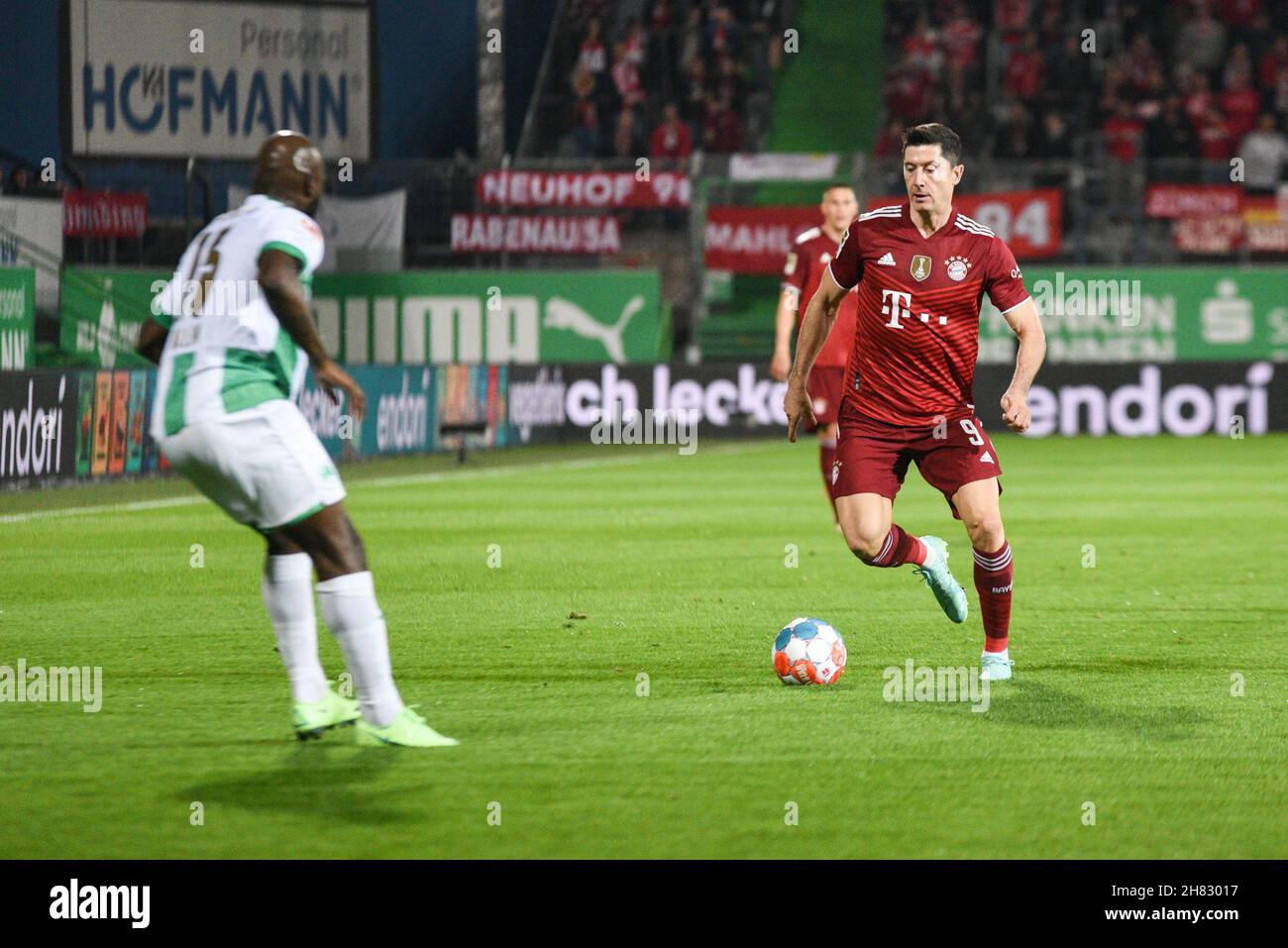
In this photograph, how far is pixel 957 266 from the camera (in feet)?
25.9

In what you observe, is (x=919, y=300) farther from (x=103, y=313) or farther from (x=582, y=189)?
(x=582, y=189)

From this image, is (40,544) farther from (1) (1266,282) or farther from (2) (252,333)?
(1) (1266,282)

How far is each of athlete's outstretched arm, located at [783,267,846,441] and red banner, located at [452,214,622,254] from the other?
1866 cm

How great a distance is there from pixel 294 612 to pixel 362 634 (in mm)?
390

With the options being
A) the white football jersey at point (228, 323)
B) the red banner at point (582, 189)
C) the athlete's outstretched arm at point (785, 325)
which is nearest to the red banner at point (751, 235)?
the red banner at point (582, 189)

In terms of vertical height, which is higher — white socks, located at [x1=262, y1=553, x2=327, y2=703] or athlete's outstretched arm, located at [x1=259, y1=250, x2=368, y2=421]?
athlete's outstretched arm, located at [x1=259, y1=250, x2=368, y2=421]

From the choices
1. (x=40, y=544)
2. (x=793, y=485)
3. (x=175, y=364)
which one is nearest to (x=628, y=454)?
(x=793, y=485)

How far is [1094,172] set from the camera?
90.8 ft

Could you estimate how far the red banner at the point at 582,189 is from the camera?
2644cm

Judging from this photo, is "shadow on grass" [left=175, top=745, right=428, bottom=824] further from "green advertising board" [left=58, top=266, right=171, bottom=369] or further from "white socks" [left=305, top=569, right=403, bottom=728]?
"green advertising board" [left=58, top=266, right=171, bottom=369]

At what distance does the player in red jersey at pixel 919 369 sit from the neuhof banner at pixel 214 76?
18007 mm

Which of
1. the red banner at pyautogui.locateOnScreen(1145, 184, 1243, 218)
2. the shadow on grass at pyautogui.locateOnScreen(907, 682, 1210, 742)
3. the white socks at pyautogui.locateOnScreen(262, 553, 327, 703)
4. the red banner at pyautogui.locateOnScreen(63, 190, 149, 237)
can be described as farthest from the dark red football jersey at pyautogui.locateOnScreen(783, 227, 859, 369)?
the red banner at pyautogui.locateOnScreen(1145, 184, 1243, 218)

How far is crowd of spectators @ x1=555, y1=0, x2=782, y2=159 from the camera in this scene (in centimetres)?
3155

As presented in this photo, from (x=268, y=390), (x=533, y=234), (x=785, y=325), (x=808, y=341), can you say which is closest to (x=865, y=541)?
(x=808, y=341)
